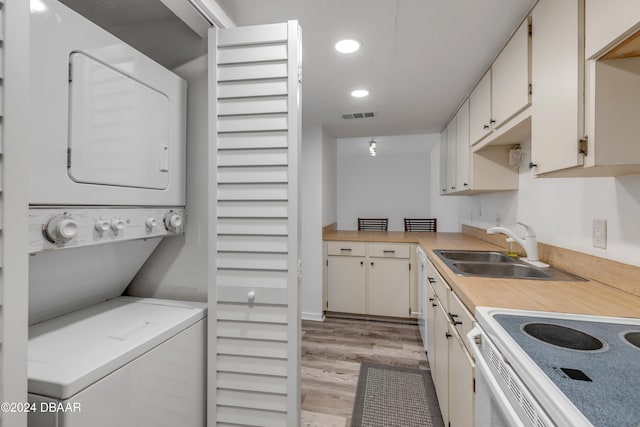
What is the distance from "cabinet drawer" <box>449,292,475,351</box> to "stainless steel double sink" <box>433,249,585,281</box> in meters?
0.17

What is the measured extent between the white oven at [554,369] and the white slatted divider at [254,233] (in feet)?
2.32

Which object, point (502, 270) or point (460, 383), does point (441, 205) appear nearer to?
point (502, 270)

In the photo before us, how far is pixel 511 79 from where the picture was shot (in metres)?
1.56

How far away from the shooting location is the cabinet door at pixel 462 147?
2419 millimetres

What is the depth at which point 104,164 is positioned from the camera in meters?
1.02

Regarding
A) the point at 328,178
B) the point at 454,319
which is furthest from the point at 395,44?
the point at 328,178

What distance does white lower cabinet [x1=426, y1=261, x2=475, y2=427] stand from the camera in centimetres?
116

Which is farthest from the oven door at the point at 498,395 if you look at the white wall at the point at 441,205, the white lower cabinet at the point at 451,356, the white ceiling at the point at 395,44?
the white wall at the point at 441,205

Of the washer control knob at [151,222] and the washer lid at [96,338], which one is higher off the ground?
the washer control knob at [151,222]

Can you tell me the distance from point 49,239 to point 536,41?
1976 millimetres

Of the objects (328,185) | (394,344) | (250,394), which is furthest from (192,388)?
(328,185)

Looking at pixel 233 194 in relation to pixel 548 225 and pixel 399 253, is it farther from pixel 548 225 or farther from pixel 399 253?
pixel 399 253

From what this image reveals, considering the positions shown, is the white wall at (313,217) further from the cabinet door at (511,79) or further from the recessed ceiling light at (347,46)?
the cabinet door at (511,79)

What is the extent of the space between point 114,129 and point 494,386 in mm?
1448
